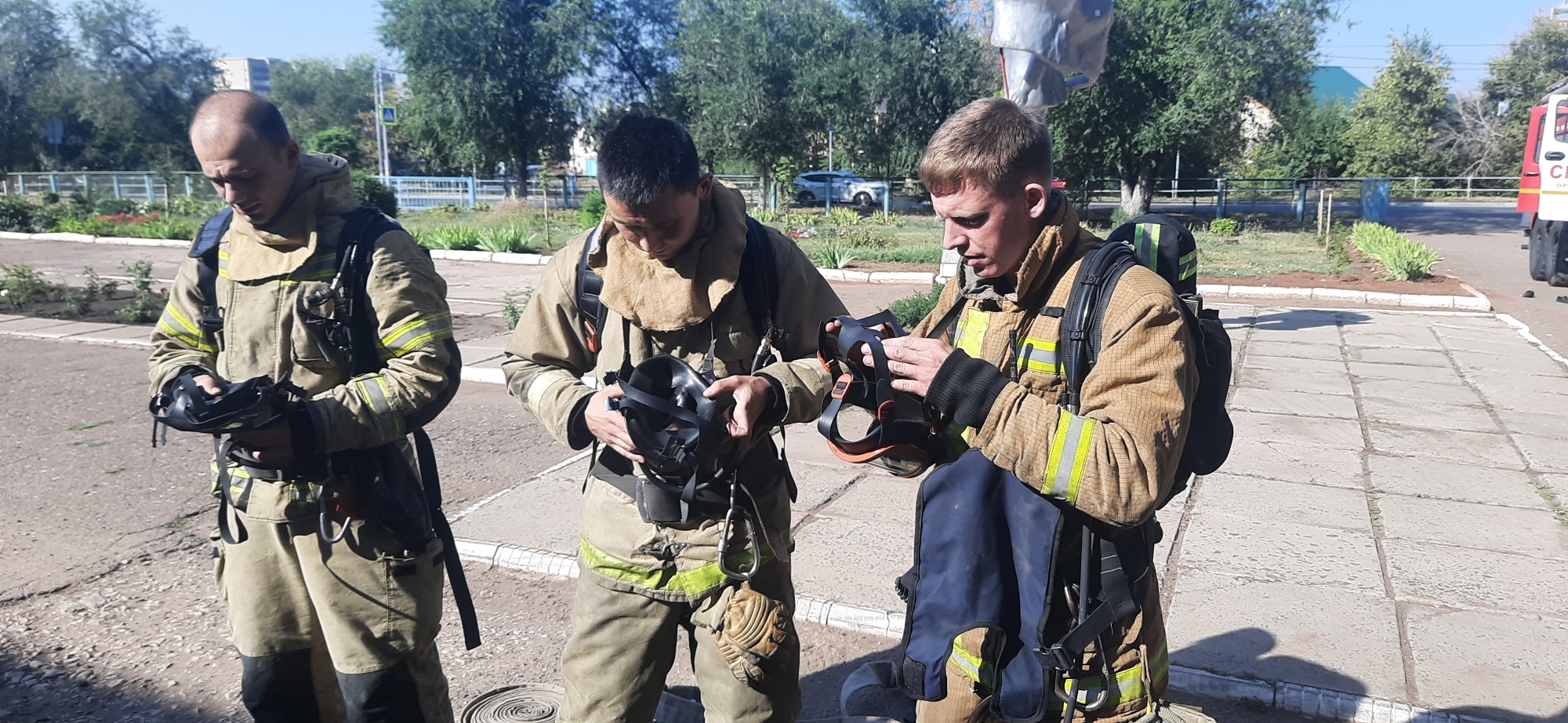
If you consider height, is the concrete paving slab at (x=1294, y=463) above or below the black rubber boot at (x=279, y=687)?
below

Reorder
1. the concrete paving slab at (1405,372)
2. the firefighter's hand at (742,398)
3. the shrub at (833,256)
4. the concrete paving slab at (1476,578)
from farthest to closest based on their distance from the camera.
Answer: the shrub at (833,256) < the concrete paving slab at (1405,372) < the concrete paving slab at (1476,578) < the firefighter's hand at (742,398)

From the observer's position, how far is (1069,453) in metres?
1.69

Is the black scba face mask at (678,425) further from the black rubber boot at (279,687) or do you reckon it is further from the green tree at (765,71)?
the green tree at (765,71)

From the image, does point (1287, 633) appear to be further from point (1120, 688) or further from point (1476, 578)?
point (1120, 688)

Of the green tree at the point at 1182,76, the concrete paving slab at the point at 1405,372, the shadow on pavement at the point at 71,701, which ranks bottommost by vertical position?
the shadow on pavement at the point at 71,701

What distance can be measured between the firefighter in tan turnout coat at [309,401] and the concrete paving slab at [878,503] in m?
2.79

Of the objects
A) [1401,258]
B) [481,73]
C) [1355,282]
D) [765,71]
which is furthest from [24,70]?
[1401,258]

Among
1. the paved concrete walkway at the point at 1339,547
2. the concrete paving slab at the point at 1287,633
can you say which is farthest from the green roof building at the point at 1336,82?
the concrete paving slab at the point at 1287,633

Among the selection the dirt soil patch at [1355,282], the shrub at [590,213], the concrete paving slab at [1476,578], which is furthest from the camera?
the shrub at [590,213]

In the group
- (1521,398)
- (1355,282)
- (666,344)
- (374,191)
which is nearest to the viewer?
(666,344)

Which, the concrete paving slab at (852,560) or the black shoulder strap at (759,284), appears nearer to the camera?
the black shoulder strap at (759,284)

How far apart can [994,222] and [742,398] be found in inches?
25.7

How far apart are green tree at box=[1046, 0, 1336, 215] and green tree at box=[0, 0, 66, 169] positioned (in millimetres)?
48046

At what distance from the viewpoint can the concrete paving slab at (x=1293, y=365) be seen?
8.63 meters
